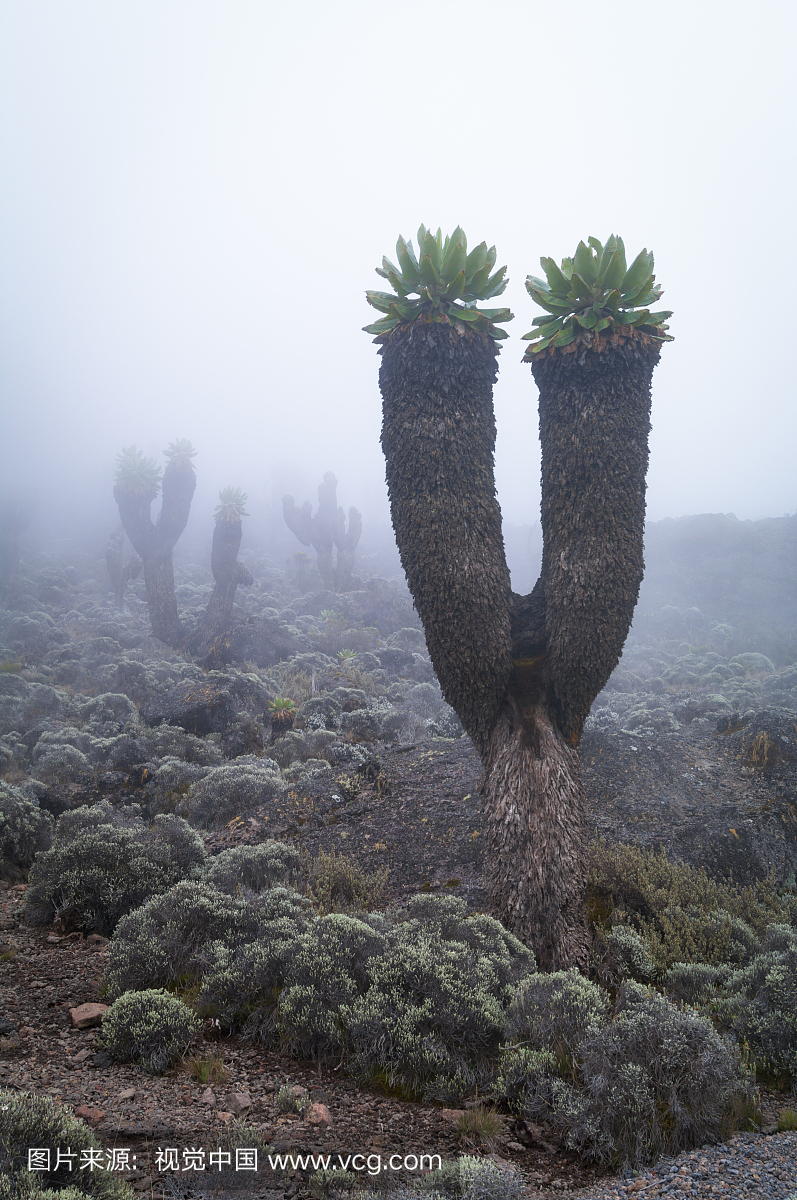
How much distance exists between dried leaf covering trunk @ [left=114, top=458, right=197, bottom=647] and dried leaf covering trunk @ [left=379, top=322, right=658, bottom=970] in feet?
72.4

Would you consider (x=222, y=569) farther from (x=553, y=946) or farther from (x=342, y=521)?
(x=553, y=946)

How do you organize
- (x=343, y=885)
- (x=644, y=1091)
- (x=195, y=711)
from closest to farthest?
(x=644, y=1091)
(x=343, y=885)
(x=195, y=711)

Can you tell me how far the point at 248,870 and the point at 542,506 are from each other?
5.10 metres

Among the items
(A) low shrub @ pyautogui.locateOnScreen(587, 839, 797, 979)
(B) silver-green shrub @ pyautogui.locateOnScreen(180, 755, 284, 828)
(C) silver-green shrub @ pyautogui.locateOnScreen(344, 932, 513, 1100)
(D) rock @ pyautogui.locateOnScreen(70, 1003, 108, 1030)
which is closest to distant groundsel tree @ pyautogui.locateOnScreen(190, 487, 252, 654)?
(B) silver-green shrub @ pyautogui.locateOnScreen(180, 755, 284, 828)

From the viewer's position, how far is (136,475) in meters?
28.5

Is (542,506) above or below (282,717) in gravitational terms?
above

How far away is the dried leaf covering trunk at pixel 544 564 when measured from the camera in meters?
5.51

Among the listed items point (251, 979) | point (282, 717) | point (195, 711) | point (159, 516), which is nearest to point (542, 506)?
point (251, 979)

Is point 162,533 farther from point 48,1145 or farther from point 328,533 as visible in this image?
point 48,1145

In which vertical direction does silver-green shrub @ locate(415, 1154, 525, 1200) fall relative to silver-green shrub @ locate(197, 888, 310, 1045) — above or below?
above

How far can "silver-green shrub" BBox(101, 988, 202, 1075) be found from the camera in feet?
11.3

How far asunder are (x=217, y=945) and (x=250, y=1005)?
0.60 m

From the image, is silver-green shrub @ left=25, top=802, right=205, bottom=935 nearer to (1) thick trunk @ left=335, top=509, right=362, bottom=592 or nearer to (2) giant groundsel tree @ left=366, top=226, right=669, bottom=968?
(2) giant groundsel tree @ left=366, top=226, right=669, bottom=968

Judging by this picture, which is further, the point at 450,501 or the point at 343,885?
the point at 343,885
